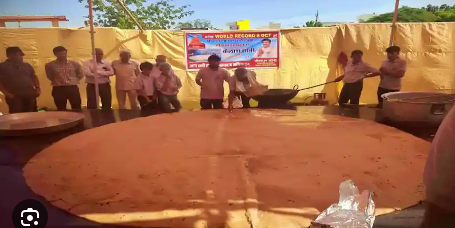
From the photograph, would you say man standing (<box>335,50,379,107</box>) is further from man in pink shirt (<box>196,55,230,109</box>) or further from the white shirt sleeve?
the white shirt sleeve

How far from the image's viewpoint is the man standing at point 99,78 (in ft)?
14.9

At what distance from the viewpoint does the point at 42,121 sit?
96.3 inches

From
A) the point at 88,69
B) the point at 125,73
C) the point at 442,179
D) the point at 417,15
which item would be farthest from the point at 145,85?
the point at 417,15

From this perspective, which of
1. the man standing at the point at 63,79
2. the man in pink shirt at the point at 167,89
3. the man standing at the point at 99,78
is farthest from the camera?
the man standing at the point at 99,78

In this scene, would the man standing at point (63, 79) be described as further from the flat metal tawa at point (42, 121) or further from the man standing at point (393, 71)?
the man standing at point (393, 71)

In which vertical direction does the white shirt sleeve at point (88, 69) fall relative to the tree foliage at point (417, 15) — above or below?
below

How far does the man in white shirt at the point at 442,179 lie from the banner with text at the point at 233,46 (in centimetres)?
466

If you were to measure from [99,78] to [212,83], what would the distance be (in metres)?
1.72

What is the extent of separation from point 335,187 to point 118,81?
4.11 m

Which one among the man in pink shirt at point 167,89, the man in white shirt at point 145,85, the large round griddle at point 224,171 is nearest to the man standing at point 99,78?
the man in white shirt at point 145,85

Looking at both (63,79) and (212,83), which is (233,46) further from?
(63,79)

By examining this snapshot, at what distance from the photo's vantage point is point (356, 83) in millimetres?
4363

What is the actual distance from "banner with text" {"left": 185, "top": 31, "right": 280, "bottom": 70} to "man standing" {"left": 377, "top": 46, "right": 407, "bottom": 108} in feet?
6.74

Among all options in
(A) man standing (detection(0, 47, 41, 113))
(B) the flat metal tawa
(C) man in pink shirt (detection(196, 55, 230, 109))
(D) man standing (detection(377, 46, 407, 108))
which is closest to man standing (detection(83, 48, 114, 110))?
(A) man standing (detection(0, 47, 41, 113))
